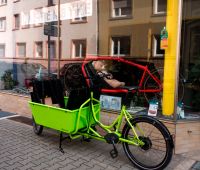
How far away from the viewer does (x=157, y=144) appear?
14.7 feet

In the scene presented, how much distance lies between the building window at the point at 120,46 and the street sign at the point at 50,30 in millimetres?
1668

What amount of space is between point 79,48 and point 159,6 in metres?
2.09

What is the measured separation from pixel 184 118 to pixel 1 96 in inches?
202

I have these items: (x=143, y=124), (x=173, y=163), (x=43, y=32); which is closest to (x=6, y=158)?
(x=143, y=124)

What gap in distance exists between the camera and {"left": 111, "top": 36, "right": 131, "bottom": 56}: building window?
6.06 meters

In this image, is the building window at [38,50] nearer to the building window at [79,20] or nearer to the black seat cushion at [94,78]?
the building window at [79,20]

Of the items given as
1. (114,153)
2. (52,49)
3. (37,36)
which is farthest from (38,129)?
(37,36)

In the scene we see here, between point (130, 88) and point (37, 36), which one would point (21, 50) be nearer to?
point (37, 36)

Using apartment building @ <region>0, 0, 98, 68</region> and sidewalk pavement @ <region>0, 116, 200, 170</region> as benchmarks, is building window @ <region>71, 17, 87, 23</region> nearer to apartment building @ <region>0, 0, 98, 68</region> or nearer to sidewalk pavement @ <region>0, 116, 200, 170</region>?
apartment building @ <region>0, 0, 98, 68</region>

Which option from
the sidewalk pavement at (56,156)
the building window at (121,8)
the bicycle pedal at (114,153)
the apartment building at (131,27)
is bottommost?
Answer: the sidewalk pavement at (56,156)

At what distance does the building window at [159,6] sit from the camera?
5.31 meters

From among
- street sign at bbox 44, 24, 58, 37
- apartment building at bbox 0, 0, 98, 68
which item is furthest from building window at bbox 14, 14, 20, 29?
street sign at bbox 44, 24, 58, 37

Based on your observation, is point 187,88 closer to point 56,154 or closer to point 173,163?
point 173,163

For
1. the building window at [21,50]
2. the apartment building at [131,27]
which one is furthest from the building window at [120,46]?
the building window at [21,50]
